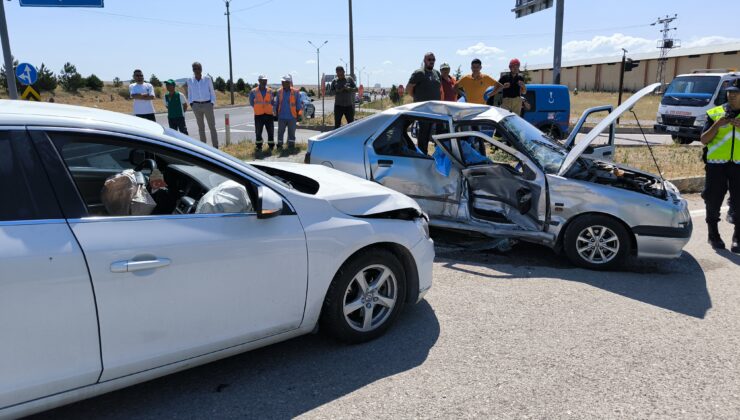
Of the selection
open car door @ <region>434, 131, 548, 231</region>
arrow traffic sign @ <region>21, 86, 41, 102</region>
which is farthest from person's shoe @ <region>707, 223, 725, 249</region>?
arrow traffic sign @ <region>21, 86, 41, 102</region>

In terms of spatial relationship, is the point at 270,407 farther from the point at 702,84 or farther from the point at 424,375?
the point at 702,84

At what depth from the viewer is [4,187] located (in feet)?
7.74

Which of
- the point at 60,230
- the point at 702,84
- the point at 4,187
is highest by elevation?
the point at 702,84

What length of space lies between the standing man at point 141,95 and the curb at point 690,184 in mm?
9724

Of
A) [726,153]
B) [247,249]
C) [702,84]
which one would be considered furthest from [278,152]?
[702,84]

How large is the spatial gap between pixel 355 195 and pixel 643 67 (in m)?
66.4

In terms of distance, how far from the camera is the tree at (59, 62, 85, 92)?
2028 inches

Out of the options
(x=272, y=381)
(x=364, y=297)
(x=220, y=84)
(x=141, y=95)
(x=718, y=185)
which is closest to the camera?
(x=272, y=381)

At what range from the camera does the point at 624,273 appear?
16.6ft

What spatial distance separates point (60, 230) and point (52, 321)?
1.31 ft

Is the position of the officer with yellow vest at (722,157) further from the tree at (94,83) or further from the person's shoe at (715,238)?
the tree at (94,83)

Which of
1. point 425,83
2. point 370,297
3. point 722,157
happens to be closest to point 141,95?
point 425,83

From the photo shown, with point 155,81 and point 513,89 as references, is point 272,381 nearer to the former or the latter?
point 513,89

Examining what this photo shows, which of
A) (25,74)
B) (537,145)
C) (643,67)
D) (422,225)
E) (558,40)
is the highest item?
(643,67)
